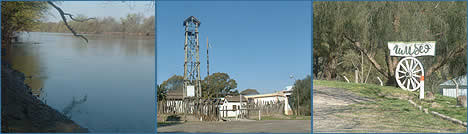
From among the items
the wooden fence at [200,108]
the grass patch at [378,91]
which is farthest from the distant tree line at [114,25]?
the grass patch at [378,91]

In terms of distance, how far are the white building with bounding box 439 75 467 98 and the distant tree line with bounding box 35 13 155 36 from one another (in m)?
6.28

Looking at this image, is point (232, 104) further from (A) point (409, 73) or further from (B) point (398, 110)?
(B) point (398, 110)

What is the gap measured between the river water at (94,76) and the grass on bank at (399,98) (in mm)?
4039

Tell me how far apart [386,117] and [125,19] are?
4577 millimetres

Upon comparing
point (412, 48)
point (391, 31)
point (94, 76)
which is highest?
point (391, 31)

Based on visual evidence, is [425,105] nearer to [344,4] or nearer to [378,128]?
[378,128]

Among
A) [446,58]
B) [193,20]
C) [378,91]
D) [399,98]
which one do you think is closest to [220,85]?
[193,20]

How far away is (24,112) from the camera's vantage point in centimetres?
605

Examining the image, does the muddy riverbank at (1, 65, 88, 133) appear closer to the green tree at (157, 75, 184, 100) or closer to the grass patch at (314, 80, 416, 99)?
the green tree at (157, 75, 184, 100)

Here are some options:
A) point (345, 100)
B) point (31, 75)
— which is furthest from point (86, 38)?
point (345, 100)

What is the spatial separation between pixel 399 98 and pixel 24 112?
6729mm

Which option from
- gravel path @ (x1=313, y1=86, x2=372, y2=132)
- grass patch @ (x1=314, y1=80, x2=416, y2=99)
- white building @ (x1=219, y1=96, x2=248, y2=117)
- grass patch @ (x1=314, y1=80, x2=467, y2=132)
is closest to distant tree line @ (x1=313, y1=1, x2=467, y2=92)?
grass patch @ (x1=314, y1=80, x2=416, y2=99)

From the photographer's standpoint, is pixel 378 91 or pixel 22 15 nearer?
pixel 22 15

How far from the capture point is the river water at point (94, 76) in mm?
5957
